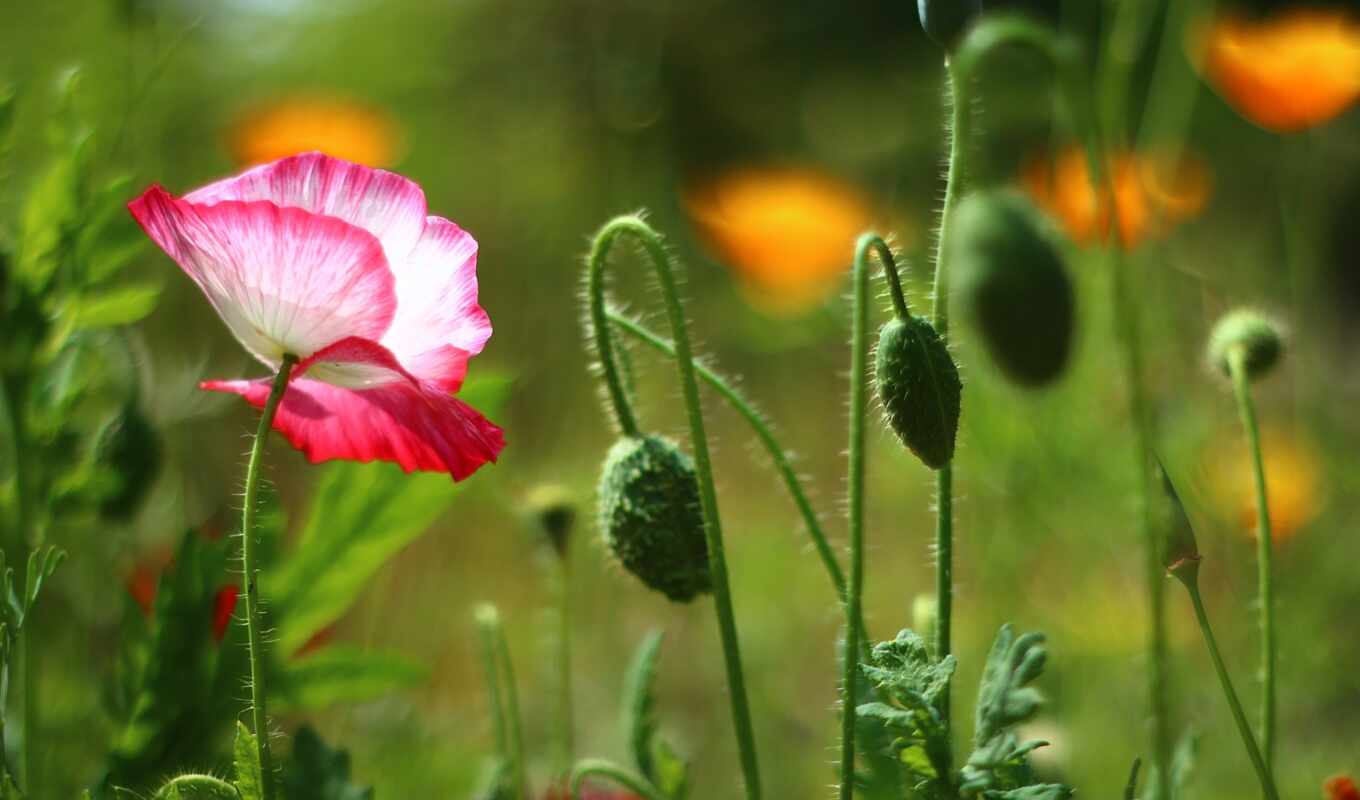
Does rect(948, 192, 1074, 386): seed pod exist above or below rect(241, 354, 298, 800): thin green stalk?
above

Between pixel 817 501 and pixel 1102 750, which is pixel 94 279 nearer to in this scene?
pixel 1102 750

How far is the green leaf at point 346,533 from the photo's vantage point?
1076 millimetres

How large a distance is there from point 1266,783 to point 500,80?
4.45 meters

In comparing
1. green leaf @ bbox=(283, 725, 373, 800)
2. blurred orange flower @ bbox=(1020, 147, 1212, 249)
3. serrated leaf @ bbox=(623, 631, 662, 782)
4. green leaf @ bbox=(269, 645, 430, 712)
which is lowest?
green leaf @ bbox=(283, 725, 373, 800)

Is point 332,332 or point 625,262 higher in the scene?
point 625,262

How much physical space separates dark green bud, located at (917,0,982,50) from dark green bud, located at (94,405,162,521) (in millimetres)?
652

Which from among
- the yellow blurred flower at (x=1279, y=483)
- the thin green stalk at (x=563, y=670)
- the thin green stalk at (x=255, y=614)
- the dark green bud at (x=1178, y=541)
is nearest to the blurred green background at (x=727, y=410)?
the yellow blurred flower at (x=1279, y=483)

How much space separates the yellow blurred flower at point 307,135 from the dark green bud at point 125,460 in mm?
1278

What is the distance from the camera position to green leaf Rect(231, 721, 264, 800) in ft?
2.29

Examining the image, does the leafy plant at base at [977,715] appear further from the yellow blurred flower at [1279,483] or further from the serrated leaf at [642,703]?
the yellow blurred flower at [1279,483]

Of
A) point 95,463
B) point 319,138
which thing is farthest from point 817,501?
point 95,463

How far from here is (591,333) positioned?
84cm

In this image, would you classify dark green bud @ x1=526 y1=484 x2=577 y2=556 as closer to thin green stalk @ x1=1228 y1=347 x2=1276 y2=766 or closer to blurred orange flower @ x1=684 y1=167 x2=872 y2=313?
thin green stalk @ x1=1228 y1=347 x2=1276 y2=766

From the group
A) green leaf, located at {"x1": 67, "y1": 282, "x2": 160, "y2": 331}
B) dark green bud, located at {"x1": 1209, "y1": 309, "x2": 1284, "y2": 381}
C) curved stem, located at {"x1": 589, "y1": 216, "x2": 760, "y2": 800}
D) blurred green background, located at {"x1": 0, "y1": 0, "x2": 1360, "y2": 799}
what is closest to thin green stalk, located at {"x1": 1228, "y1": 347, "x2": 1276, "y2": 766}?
dark green bud, located at {"x1": 1209, "y1": 309, "x2": 1284, "y2": 381}
